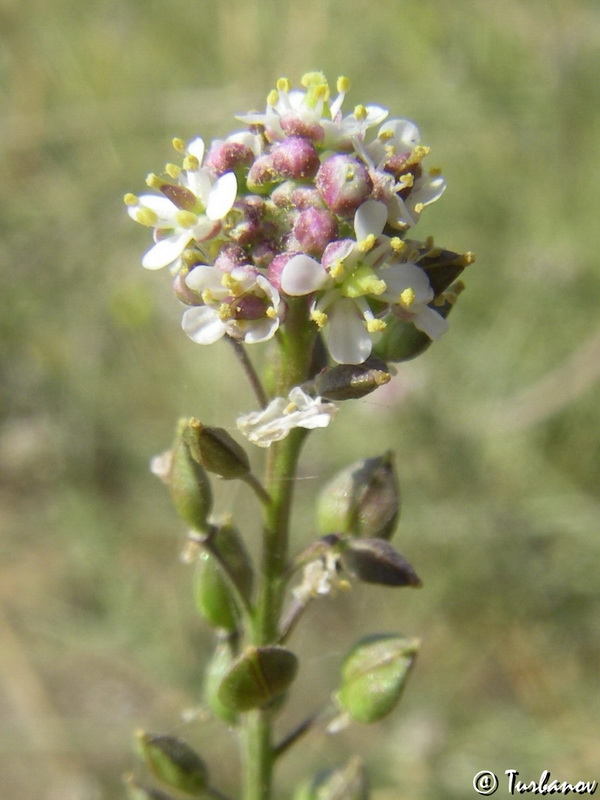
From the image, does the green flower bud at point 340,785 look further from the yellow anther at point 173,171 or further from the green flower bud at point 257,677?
the yellow anther at point 173,171

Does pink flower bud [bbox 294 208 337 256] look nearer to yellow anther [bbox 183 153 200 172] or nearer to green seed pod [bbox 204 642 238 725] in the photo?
yellow anther [bbox 183 153 200 172]

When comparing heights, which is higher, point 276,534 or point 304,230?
point 304,230

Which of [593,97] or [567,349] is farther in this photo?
[593,97]

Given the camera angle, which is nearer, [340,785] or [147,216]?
[147,216]

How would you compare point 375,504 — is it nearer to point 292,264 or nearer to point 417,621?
point 292,264

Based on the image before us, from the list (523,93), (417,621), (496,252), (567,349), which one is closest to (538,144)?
(523,93)

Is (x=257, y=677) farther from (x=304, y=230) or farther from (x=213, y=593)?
(x=304, y=230)

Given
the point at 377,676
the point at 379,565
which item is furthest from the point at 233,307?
the point at 377,676
